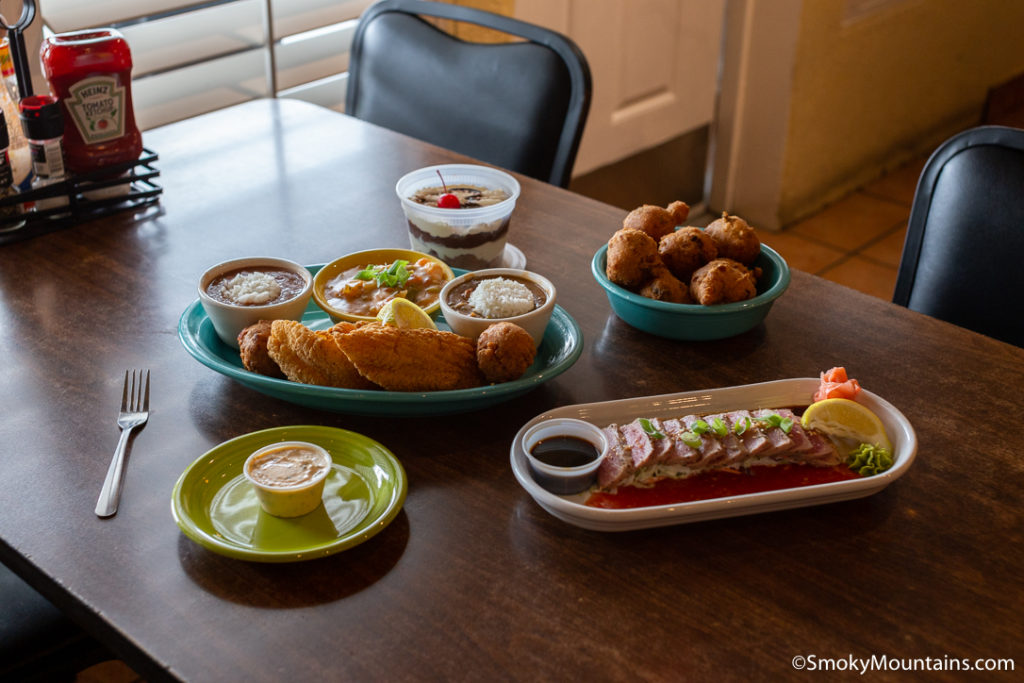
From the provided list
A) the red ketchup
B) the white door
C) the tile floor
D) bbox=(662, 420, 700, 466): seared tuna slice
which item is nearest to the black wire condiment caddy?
the red ketchup

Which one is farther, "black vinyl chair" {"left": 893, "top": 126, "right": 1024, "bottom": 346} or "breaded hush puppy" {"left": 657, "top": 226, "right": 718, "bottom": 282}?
"black vinyl chair" {"left": 893, "top": 126, "right": 1024, "bottom": 346}

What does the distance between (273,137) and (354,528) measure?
42.5 inches

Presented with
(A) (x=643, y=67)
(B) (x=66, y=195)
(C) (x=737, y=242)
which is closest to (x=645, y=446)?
(C) (x=737, y=242)

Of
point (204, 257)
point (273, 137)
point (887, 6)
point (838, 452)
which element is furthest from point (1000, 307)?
point (887, 6)

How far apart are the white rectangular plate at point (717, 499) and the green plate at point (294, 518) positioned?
0.45 ft

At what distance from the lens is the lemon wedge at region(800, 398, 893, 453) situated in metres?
0.98

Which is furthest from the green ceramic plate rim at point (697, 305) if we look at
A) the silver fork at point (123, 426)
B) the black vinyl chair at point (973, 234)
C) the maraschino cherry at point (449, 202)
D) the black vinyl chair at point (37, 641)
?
the black vinyl chair at point (37, 641)

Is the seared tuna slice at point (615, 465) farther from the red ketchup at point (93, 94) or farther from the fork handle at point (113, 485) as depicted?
the red ketchup at point (93, 94)

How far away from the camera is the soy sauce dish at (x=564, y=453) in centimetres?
91

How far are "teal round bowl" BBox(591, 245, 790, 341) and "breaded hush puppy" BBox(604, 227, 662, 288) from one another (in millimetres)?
17

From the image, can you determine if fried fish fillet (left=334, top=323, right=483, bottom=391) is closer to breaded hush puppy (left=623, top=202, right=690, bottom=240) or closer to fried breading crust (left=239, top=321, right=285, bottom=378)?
fried breading crust (left=239, top=321, right=285, bottom=378)

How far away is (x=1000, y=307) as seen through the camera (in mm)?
1358

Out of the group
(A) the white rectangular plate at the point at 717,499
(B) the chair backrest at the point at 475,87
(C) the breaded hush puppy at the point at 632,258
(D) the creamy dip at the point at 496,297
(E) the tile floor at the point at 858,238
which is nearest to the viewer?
(A) the white rectangular plate at the point at 717,499

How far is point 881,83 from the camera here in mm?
3627
